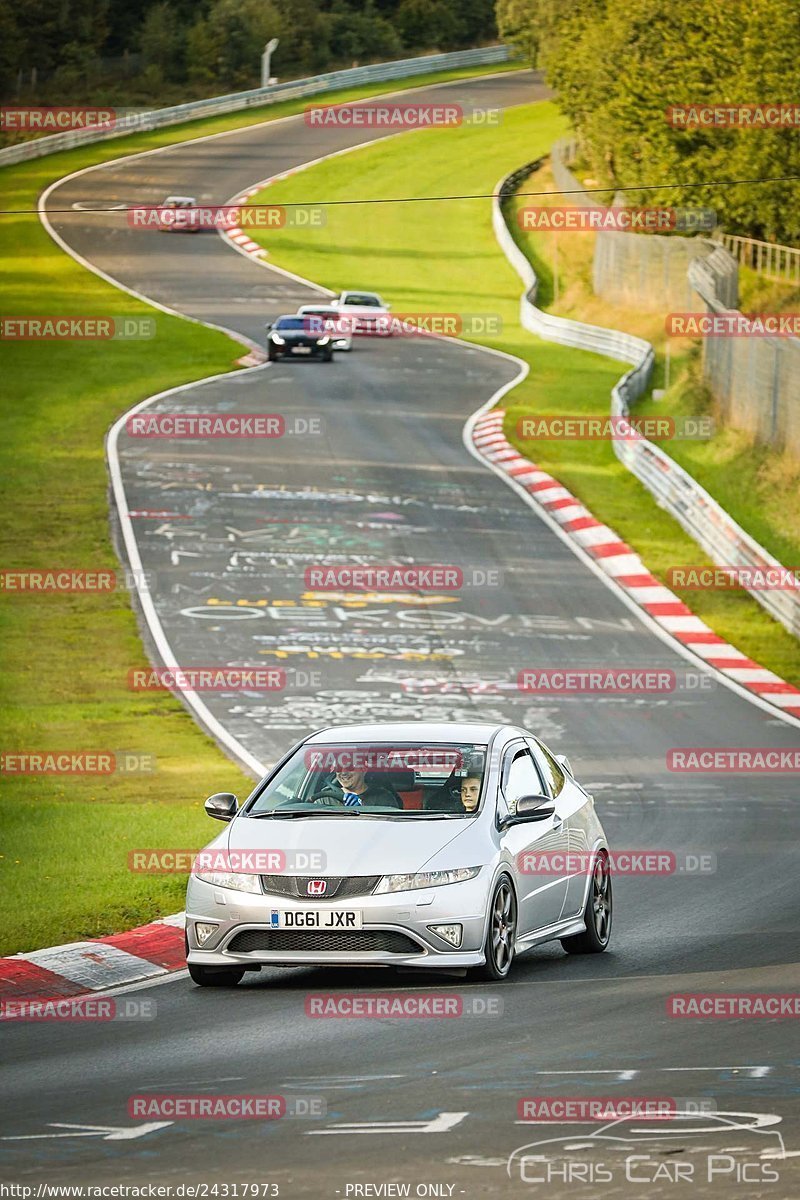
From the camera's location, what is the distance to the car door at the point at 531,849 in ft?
39.5

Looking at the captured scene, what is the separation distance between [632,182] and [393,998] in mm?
57812

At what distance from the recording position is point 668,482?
36281 mm

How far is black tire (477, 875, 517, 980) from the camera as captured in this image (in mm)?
11453

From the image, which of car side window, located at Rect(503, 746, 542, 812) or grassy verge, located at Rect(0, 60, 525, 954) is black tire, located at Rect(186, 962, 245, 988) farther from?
car side window, located at Rect(503, 746, 542, 812)

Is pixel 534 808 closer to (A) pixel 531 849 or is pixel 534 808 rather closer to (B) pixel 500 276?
(A) pixel 531 849

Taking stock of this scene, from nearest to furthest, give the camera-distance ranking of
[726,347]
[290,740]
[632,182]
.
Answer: [290,740]
[726,347]
[632,182]

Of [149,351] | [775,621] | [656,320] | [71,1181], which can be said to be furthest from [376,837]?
[656,320]

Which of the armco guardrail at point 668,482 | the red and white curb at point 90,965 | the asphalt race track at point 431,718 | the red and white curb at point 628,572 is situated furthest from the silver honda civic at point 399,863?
the armco guardrail at point 668,482

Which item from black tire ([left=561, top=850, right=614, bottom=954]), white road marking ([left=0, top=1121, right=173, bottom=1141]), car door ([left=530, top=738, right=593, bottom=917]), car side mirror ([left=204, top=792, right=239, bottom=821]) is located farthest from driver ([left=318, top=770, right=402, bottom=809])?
white road marking ([left=0, top=1121, right=173, bottom=1141])

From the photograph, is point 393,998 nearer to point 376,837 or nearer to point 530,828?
point 376,837

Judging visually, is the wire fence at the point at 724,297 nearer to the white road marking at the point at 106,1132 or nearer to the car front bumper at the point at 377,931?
the car front bumper at the point at 377,931

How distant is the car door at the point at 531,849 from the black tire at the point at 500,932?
135mm

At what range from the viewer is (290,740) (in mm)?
22734

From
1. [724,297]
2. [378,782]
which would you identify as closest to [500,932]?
[378,782]
